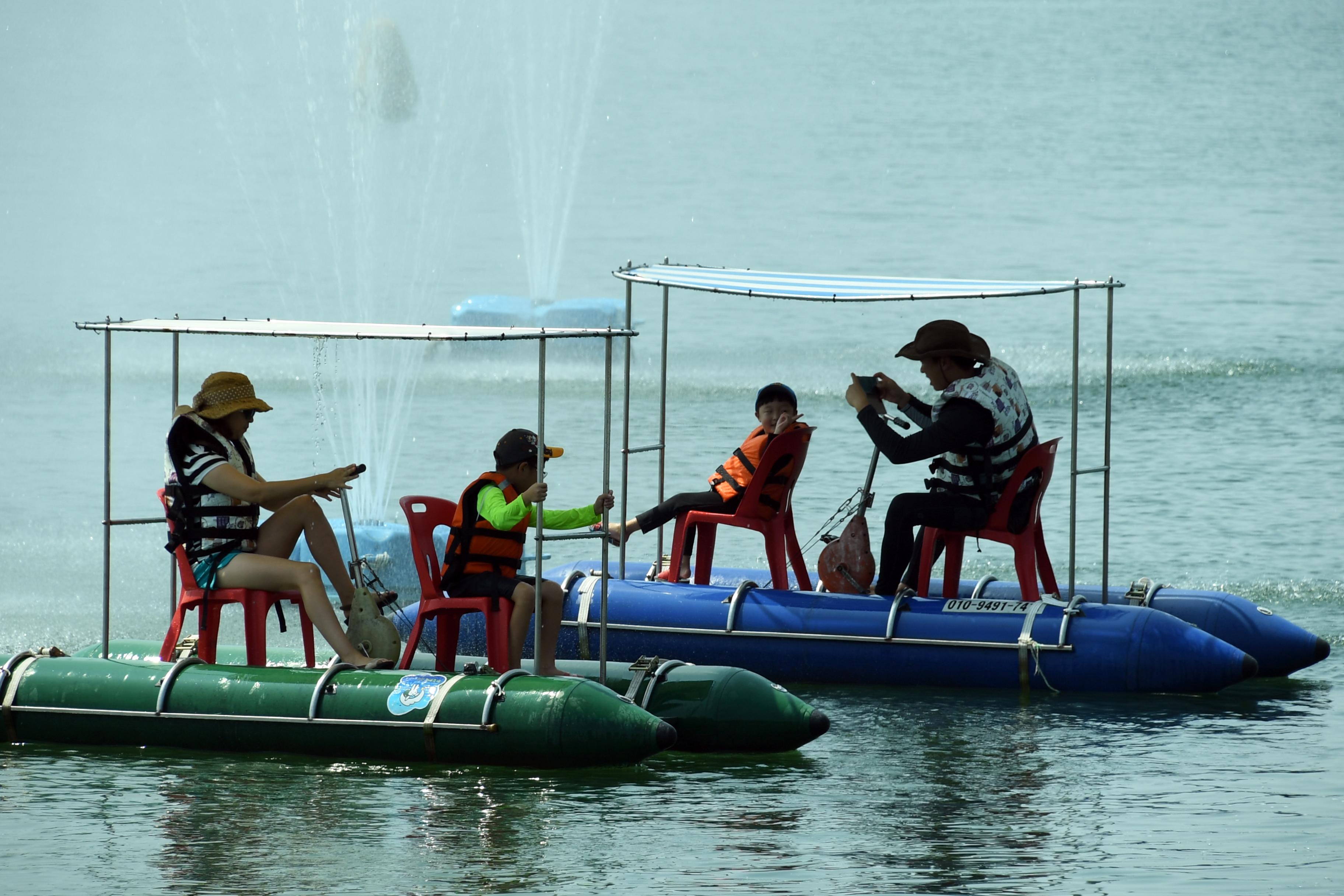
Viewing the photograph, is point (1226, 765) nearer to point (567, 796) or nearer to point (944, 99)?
point (567, 796)

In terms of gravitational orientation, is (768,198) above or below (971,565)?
above

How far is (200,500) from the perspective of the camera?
8.33 metres

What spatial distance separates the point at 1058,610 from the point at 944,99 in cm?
5076

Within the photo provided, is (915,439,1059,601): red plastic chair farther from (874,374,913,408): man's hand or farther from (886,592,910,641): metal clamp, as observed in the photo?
(874,374,913,408): man's hand

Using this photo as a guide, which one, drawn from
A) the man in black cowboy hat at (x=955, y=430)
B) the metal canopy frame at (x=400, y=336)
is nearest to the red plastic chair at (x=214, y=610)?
the metal canopy frame at (x=400, y=336)

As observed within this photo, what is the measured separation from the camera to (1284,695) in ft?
32.1

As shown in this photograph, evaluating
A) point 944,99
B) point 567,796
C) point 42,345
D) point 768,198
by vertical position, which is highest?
point 944,99

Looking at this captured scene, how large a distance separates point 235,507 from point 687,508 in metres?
2.83

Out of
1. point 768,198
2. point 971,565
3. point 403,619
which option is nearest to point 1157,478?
point 971,565

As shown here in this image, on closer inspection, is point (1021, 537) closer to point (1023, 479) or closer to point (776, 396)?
point (1023, 479)

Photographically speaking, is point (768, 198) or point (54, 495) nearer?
point (54, 495)

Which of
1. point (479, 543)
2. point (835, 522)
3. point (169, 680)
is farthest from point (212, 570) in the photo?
point (835, 522)

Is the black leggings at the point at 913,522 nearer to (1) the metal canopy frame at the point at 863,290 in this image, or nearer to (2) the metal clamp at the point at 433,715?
(1) the metal canopy frame at the point at 863,290

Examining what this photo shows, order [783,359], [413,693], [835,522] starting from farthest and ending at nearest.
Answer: [783,359], [835,522], [413,693]
